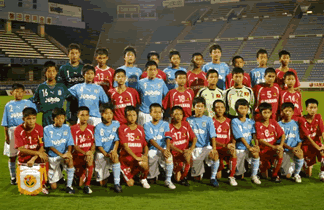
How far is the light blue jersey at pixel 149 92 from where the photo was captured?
19.9 feet

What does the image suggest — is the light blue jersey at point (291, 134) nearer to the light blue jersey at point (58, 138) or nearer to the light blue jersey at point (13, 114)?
the light blue jersey at point (58, 138)

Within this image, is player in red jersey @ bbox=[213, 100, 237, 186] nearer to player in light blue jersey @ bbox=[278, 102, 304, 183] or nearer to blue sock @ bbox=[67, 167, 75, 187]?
player in light blue jersey @ bbox=[278, 102, 304, 183]

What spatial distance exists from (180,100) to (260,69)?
74.7 inches

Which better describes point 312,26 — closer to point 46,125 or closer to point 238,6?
point 238,6

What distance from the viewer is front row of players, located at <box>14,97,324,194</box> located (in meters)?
5.01

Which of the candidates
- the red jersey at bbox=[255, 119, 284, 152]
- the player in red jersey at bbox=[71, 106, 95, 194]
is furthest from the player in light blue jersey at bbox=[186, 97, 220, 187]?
the player in red jersey at bbox=[71, 106, 95, 194]

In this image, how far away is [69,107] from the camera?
6102 mm

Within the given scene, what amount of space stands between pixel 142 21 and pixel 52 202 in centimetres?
4079

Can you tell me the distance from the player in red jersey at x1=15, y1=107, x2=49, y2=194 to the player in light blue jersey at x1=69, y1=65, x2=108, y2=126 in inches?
36.9

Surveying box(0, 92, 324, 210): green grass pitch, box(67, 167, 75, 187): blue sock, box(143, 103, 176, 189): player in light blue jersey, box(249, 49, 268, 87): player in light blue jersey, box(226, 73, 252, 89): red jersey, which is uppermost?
box(249, 49, 268, 87): player in light blue jersey

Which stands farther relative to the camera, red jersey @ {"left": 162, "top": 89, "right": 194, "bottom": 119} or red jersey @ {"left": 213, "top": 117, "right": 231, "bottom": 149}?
red jersey @ {"left": 162, "top": 89, "right": 194, "bottom": 119}

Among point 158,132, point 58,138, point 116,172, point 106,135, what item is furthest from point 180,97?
point 58,138

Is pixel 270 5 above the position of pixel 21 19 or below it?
above

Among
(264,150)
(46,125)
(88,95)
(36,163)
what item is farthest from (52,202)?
(264,150)
